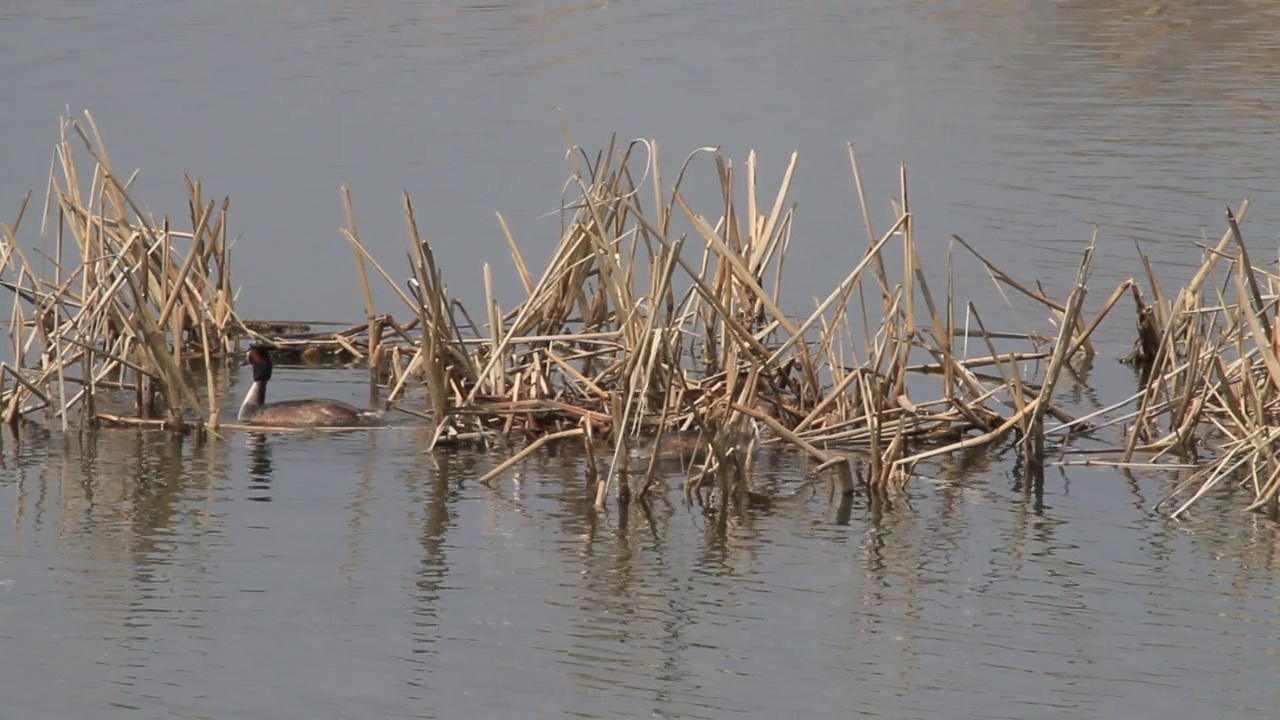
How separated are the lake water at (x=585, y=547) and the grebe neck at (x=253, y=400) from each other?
0.42 metres

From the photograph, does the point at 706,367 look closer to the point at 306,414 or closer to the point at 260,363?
the point at 306,414

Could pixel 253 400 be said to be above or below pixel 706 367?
below

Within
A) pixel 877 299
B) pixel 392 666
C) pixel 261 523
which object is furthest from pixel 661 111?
pixel 392 666

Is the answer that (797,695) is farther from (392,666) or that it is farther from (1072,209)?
(1072,209)

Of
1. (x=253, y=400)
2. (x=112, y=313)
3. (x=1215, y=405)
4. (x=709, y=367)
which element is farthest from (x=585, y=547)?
(x=112, y=313)

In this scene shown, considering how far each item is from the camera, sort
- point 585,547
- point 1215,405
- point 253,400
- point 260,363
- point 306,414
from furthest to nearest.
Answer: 1. point 260,363
2. point 253,400
3. point 306,414
4. point 1215,405
5. point 585,547

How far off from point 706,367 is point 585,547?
7.40 ft

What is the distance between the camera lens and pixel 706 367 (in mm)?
11203

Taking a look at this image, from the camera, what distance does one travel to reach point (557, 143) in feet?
65.6

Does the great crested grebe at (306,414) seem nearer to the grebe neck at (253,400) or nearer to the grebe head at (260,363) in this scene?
the grebe neck at (253,400)

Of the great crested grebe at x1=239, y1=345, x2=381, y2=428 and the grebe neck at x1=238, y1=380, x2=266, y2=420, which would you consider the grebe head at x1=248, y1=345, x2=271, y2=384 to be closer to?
the grebe neck at x1=238, y1=380, x2=266, y2=420

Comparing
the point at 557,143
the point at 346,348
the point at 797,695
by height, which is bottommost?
the point at 797,695

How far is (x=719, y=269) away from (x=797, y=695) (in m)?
3.54

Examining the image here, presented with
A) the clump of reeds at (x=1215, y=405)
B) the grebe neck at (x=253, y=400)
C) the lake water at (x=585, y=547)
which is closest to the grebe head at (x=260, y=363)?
the grebe neck at (x=253, y=400)
